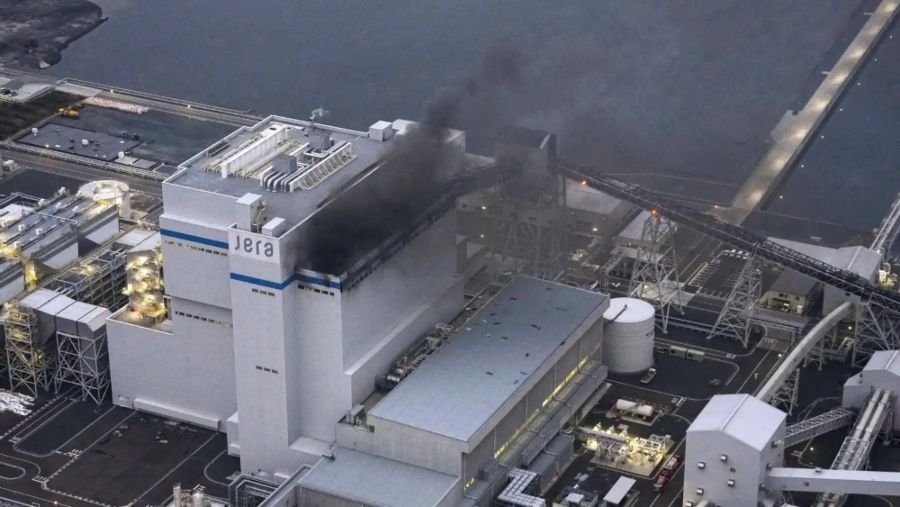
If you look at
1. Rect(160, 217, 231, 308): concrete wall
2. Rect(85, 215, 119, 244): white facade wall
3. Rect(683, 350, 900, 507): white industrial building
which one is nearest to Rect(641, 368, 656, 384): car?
Rect(683, 350, 900, 507): white industrial building

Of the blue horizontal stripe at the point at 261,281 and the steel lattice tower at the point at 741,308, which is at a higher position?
the blue horizontal stripe at the point at 261,281

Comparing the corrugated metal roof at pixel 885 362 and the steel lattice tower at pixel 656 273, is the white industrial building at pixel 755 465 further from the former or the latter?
the steel lattice tower at pixel 656 273

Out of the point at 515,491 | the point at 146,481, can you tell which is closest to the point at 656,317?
the point at 515,491

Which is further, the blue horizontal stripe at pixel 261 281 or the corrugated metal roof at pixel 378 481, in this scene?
the blue horizontal stripe at pixel 261 281

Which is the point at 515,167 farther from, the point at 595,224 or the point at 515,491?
the point at 515,491

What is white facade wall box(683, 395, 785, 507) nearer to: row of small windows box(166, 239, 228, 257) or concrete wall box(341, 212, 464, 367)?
concrete wall box(341, 212, 464, 367)

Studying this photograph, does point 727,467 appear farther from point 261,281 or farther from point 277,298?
point 261,281

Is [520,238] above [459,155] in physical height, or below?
below

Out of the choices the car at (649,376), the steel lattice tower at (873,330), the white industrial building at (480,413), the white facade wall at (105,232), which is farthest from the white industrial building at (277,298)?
the steel lattice tower at (873,330)
